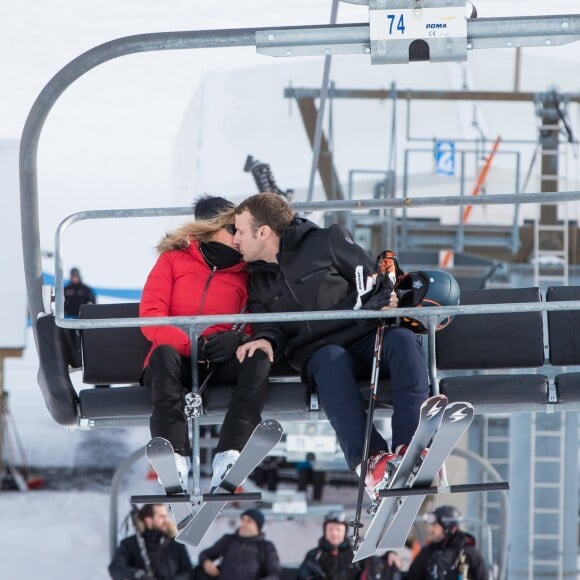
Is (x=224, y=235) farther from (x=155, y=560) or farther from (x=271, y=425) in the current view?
(x=155, y=560)

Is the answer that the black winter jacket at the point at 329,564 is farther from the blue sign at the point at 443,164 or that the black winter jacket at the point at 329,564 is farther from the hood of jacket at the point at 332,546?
the blue sign at the point at 443,164

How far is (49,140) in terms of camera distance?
1912cm

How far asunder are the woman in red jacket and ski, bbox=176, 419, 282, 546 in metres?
0.05

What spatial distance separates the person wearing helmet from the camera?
8961 mm

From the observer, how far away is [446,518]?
9.02 metres

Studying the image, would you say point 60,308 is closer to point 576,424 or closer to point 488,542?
point 488,542

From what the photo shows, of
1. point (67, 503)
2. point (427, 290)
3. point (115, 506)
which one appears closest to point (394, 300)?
point (427, 290)

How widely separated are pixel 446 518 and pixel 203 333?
4697 mm

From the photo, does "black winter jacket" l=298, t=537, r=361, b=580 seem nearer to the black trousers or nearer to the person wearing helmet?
the person wearing helmet

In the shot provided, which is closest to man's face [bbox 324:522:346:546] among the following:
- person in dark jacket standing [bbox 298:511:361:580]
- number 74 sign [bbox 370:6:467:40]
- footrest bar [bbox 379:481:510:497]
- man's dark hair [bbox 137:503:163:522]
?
person in dark jacket standing [bbox 298:511:361:580]

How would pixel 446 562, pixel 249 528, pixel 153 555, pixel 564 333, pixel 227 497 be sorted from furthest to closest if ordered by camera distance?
pixel 249 528 < pixel 153 555 < pixel 446 562 < pixel 564 333 < pixel 227 497

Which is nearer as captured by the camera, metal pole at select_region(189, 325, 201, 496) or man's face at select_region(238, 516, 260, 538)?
metal pole at select_region(189, 325, 201, 496)

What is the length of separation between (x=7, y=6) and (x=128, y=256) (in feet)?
12.7

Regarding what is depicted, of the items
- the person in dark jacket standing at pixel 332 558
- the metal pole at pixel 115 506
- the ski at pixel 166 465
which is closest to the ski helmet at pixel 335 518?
the person in dark jacket standing at pixel 332 558
